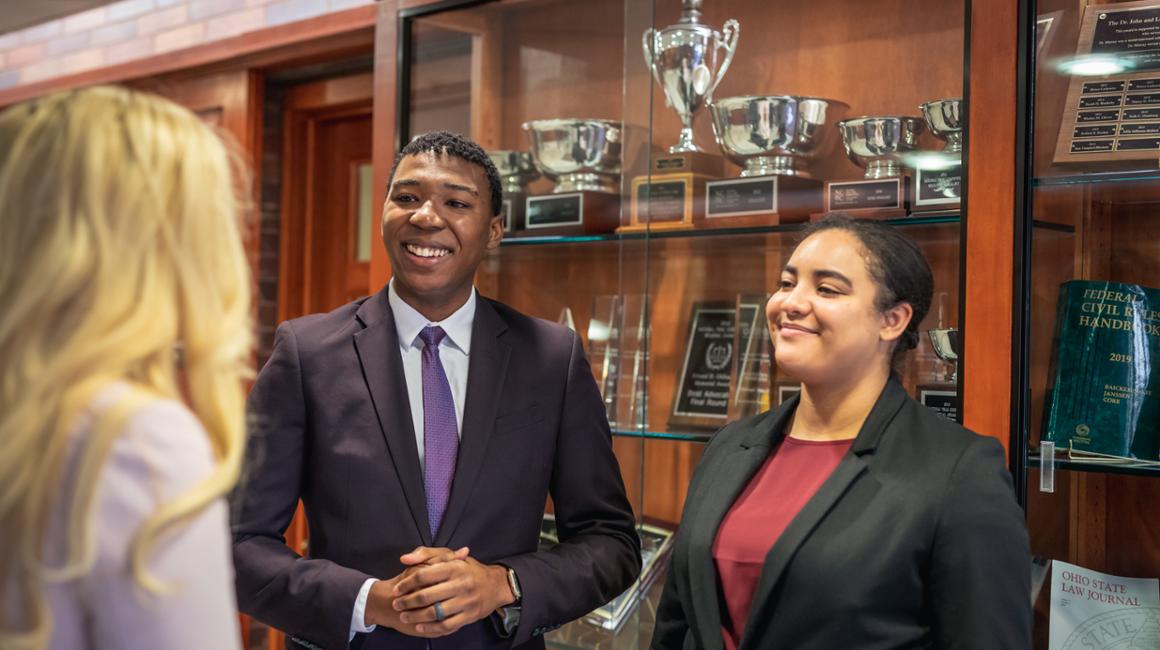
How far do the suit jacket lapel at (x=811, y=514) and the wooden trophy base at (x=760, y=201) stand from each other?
77 centimetres

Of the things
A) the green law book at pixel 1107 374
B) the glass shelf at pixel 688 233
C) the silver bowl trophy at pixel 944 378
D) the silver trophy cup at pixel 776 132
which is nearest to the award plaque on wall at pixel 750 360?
the glass shelf at pixel 688 233

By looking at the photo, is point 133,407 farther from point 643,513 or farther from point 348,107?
point 348,107

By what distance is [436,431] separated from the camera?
1.99 m

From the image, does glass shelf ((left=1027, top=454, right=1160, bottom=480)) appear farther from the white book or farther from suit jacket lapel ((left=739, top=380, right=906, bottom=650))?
suit jacket lapel ((left=739, top=380, right=906, bottom=650))

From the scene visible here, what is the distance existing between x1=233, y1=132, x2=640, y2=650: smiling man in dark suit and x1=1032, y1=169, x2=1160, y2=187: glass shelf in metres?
0.88

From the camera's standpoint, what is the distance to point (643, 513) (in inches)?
106

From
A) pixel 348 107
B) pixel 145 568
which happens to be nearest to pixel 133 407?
pixel 145 568

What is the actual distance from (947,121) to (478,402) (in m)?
1.03

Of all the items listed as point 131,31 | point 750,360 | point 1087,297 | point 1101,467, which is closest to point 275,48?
point 131,31

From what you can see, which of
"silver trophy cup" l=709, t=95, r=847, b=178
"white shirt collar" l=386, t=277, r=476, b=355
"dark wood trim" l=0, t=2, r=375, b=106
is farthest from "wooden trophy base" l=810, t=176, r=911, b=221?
"dark wood trim" l=0, t=2, r=375, b=106

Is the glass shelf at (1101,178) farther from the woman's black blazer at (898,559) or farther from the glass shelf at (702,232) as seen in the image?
the woman's black blazer at (898,559)

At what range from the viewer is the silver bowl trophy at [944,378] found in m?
2.18

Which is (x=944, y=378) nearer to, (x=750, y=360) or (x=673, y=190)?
(x=750, y=360)

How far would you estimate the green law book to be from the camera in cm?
208
